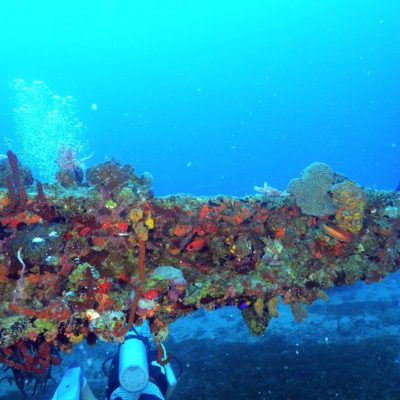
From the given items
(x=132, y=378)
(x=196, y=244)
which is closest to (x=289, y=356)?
(x=132, y=378)

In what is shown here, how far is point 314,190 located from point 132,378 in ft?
15.4

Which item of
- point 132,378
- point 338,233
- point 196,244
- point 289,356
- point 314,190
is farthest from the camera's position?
point 289,356

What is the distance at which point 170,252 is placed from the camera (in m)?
5.26

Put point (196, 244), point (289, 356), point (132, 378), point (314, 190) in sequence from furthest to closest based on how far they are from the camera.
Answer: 1. point (289, 356)
2. point (132, 378)
3. point (314, 190)
4. point (196, 244)

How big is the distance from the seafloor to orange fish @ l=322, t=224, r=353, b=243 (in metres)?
4.37

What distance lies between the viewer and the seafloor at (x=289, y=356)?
816 centimetres

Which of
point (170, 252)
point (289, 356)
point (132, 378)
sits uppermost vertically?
point (170, 252)

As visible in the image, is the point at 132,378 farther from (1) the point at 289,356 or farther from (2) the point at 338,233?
(1) the point at 289,356

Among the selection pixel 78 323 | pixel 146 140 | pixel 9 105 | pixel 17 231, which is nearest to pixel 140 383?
pixel 78 323

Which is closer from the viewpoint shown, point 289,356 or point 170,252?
point 170,252

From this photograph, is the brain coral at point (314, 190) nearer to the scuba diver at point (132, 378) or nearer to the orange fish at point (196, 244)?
the orange fish at point (196, 244)

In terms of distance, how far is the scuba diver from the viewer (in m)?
6.23

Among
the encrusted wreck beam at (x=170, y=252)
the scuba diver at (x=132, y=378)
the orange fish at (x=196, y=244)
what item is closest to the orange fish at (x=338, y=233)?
the encrusted wreck beam at (x=170, y=252)

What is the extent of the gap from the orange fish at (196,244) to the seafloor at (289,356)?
15.8 feet
